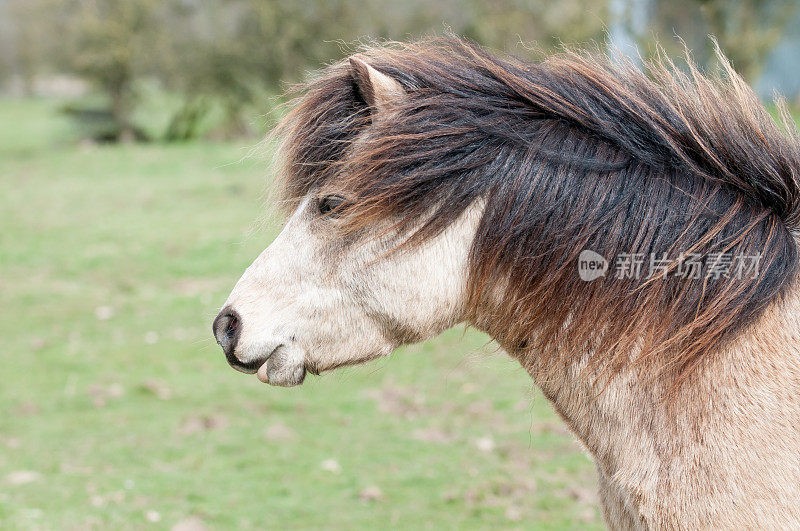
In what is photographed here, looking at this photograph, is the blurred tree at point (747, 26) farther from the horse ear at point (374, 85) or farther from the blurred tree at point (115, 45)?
the blurred tree at point (115, 45)

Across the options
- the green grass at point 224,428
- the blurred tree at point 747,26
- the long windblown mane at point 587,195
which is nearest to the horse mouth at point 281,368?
the green grass at point 224,428

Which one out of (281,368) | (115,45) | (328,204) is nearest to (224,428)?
(281,368)

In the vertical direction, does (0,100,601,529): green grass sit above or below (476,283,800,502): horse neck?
below

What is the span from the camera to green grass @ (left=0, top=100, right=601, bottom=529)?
13.4 feet

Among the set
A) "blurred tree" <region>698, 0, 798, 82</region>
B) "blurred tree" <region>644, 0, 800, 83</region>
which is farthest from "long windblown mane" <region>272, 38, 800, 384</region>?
"blurred tree" <region>698, 0, 798, 82</region>

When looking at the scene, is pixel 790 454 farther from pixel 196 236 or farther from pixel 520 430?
pixel 196 236

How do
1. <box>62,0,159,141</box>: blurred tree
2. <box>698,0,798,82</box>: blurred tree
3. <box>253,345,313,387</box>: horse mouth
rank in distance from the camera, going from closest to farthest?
<box>253,345,313,387</box>: horse mouth < <box>698,0,798,82</box>: blurred tree < <box>62,0,159,141</box>: blurred tree

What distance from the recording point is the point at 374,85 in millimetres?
1901

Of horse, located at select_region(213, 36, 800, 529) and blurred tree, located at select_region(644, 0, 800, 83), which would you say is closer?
horse, located at select_region(213, 36, 800, 529)

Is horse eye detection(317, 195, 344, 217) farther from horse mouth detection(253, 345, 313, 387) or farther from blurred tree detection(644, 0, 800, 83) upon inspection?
blurred tree detection(644, 0, 800, 83)

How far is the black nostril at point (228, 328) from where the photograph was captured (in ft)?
6.48

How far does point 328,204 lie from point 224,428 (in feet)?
11.9

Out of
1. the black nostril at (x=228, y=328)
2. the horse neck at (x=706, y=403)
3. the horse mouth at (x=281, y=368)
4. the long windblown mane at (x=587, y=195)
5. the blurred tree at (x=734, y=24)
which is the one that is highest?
the long windblown mane at (x=587, y=195)

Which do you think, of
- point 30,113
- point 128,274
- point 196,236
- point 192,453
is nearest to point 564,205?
point 192,453
